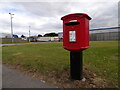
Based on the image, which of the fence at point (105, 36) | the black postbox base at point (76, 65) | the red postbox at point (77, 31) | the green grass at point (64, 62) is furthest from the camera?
the fence at point (105, 36)

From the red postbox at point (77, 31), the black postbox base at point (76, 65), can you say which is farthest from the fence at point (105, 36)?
the red postbox at point (77, 31)

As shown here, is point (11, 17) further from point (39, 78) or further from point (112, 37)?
point (112, 37)

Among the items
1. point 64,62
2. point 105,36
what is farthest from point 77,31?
point 105,36

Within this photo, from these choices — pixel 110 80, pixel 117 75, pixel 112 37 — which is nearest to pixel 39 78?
pixel 110 80

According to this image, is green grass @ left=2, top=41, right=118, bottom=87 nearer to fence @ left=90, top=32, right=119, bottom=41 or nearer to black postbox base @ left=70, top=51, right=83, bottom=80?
black postbox base @ left=70, top=51, right=83, bottom=80

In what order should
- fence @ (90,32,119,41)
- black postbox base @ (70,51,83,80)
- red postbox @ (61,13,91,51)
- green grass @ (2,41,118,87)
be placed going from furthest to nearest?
fence @ (90,32,119,41) → green grass @ (2,41,118,87) → black postbox base @ (70,51,83,80) → red postbox @ (61,13,91,51)

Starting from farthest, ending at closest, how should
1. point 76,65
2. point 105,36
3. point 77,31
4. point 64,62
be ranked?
point 105,36, point 64,62, point 76,65, point 77,31

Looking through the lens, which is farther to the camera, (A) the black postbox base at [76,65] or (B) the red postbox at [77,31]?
(A) the black postbox base at [76,65]

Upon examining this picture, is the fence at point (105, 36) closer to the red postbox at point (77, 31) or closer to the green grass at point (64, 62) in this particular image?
the green grass at point (64, 62)

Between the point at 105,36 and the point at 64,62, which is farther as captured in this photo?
the point at 105,36

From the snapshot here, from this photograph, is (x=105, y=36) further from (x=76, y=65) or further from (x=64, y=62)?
(x=76, y=65)

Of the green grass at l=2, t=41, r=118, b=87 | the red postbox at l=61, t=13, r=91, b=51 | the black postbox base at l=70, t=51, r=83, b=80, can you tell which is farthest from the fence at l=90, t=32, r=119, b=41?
the red postbox at l=61, t=13, r=91, b=51

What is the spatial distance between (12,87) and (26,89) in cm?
44

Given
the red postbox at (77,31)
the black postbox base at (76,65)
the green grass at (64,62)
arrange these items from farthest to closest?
the green grass at (64,62)
the black postbox base at (76,65)
the red postbox at (77,31)
